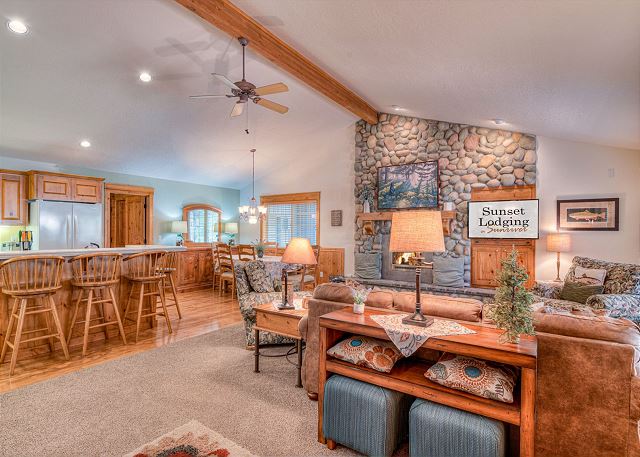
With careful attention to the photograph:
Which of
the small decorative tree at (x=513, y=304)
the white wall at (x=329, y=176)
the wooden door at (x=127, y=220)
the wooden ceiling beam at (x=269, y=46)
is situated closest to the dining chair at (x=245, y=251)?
the white wall at (x=329, y=176)

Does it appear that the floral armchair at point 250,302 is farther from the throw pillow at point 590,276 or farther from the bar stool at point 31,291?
the throw pillow at point 590,276

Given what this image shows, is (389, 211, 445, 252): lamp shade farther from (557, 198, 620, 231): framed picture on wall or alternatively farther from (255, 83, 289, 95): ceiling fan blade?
(557, 198, 620, 231): framed picture on wall

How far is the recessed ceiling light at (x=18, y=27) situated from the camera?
3.13 metres

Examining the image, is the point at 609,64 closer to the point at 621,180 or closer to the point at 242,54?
the point at 621,180

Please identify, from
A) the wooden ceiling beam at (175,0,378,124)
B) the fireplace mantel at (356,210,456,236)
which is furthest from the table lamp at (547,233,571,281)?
the wooden ceiling beam at (175,0,378,124)

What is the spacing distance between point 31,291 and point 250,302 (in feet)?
6.87

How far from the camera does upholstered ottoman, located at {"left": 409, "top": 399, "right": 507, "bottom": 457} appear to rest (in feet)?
5.28

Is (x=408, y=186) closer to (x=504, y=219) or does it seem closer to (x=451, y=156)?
(x=451, y=156)

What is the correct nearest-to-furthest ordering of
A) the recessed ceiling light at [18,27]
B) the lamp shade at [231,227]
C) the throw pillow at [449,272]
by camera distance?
the recessed ceiling light at [18,27] → the throw pillow at [449,272] → the lamp shade at [231,227]

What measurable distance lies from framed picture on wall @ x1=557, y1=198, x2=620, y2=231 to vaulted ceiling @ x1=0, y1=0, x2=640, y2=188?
2.79ft

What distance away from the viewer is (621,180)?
487 cm

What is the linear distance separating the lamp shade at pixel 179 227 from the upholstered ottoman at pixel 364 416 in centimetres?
620

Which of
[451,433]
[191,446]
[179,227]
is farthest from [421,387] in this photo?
[179,227]

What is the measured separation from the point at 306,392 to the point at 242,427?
663 mm
